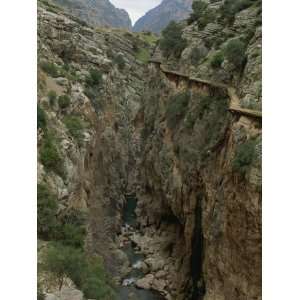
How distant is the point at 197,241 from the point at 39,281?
14.4 meters

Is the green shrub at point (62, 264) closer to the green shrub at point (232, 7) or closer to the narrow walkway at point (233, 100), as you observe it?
the narrow walkway at point (233, 100)

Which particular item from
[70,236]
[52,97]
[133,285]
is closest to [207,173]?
[70,236]

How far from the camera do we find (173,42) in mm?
40125

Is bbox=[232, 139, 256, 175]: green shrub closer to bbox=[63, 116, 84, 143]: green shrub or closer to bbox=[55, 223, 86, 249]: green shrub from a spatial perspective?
bbox=[55, 223, 86, 249]: green shrub

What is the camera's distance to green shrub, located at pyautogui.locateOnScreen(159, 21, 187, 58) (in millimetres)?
38656

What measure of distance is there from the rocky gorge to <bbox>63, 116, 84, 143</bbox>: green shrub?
0.07 meters

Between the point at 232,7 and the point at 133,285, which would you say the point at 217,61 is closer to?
the point at 232,7

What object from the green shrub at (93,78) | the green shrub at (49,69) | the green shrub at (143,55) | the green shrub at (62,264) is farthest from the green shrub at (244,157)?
the green shrub at (143,55)

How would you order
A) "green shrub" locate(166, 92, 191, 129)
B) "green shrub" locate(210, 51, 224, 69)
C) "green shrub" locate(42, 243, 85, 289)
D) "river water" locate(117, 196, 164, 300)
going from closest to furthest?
"green shrub" locate(42, 243, 85, 289) < "river water" locate(117, 196, 164, 300) < "green shrub" locate(210, 51, 224, 69) < "green shrub" locate(166, 92, 191, 129)

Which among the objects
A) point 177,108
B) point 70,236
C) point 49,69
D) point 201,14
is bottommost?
point 70,236

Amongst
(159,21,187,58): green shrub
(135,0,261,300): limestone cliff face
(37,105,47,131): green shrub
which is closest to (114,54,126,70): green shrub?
(159,21,187,58): green shrub

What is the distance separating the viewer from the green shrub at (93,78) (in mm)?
35466

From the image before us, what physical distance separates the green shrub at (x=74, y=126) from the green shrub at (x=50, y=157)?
187 inches

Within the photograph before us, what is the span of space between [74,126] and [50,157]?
22.0 feet
